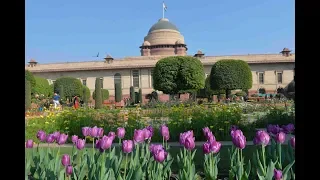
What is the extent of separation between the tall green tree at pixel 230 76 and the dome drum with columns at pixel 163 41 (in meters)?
22.1

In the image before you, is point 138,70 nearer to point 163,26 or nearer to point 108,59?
point 108,59

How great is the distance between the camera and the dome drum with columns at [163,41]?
1954 inches

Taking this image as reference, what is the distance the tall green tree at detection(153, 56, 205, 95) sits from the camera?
24.8 meters

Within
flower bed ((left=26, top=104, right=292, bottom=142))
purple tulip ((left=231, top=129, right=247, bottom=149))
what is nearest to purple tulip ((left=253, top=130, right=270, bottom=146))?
purple tulip ((left=231, top=129, right=247, bottom=149))

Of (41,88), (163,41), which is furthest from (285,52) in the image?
(41,88)

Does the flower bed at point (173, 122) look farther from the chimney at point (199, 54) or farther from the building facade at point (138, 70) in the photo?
the chimney at point (199, 54)

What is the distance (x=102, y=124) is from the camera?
340 inches

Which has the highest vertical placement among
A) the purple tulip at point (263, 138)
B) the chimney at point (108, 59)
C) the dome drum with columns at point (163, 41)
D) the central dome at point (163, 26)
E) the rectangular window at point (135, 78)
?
the central dome at point (163, 26)

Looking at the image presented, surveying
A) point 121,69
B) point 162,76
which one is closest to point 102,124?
point 162,76

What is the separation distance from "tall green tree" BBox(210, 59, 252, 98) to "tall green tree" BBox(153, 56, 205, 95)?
221 centimetres

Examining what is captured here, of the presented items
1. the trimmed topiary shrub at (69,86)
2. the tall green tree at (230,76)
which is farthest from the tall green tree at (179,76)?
the trimmed topiary shrub at (69,86)
